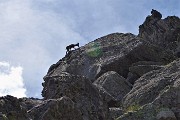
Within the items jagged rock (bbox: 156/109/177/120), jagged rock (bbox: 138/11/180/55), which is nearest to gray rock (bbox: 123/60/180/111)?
jagged rock (bbox: 156/109/177/120)

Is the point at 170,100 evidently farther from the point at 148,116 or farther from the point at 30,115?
the point at 30,115

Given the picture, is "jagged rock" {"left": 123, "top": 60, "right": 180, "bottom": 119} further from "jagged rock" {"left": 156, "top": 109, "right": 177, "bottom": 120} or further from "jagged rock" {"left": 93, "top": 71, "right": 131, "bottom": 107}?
"jagged rock" {"left": 93, "top": 71, "right": 131, "bottom": 107}

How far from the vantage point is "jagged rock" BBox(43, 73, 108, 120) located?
18428 millimetres

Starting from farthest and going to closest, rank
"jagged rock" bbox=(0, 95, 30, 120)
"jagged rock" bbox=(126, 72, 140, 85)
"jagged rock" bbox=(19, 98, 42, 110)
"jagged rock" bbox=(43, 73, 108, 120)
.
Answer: "jagged rock" bbox=(126, 72, 140, 85) → "jagged rock" bbox=(43, 73, 108, 120) → "jagged rock" bbox=(19, 98, 42, 110) → "jagged rock" bbox=(0, 95, 30, 120)

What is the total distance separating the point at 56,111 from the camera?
1573cm

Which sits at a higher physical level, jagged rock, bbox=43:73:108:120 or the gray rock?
the gray rock

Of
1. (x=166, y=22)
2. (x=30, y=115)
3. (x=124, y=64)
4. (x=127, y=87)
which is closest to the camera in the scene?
(x=30, y=115)

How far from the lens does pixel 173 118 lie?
1994 centimetres

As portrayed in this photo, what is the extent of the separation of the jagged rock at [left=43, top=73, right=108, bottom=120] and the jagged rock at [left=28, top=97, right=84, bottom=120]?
1.33 m

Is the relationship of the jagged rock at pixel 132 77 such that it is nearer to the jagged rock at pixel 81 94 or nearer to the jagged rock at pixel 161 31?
the jagged rock at pixel 161 31

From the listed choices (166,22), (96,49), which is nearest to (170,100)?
(96,49)

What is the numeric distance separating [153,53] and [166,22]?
1544 cm

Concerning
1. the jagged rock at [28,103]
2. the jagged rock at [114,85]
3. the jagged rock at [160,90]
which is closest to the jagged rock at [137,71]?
the jagged rock at [114,85]

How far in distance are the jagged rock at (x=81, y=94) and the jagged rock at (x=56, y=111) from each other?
1.33 meters
